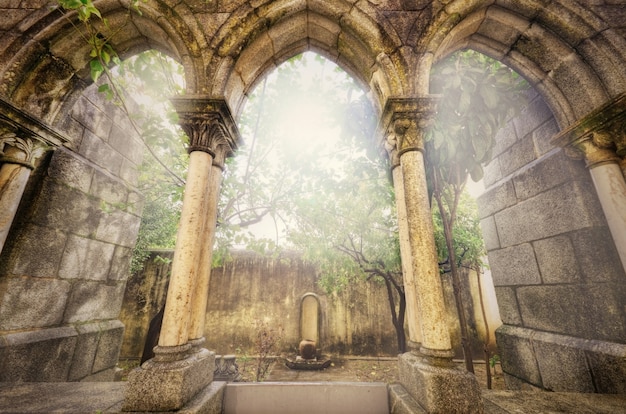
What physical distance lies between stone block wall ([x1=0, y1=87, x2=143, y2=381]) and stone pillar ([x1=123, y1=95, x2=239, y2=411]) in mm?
1691

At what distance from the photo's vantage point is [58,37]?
2.52 m

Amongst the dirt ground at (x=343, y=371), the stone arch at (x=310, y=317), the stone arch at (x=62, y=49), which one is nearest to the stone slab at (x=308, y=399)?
the stone arch at (x=62, y=49)

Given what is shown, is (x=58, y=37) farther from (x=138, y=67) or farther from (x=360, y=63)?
(x=360, y=63)

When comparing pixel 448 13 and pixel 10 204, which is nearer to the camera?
pixel 10 204

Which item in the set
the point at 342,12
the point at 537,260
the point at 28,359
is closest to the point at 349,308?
the point at 537,260

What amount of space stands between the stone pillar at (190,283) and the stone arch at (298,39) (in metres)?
0.31

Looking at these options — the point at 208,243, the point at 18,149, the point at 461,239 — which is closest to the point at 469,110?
the point at 461,239

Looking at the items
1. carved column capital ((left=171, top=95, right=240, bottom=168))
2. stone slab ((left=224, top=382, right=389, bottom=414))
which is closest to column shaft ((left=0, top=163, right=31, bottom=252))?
carved column capital ((left=171, top=95, right=240, bottom=168))

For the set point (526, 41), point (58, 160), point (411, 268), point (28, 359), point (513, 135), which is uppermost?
point (526, 41)

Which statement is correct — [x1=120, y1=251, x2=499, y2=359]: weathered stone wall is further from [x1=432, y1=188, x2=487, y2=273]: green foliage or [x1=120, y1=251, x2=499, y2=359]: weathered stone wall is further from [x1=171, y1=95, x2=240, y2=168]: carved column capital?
[x1=171, y1=95, x2=240, y2=168]: carved column capital

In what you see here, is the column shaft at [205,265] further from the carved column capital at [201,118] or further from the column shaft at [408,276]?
the column shaft at [408,276]

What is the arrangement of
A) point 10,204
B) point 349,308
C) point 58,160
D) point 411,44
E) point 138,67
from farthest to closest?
point 349,308 → point 138,67 → point 58,160 → point 411,44 → point 10,204

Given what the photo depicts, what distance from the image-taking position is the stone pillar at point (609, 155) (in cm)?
209

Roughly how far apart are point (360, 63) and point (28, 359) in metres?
4.21
